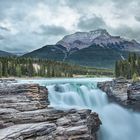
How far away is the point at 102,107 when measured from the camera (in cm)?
8269

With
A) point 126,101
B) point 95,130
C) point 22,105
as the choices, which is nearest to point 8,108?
point 22,105

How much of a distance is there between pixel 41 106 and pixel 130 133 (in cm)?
2310

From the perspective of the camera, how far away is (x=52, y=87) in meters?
87.2

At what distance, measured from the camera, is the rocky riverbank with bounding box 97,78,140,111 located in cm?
8650

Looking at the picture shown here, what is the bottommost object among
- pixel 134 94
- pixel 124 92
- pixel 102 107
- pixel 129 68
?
pixel 102 107

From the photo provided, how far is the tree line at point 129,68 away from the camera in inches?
5117

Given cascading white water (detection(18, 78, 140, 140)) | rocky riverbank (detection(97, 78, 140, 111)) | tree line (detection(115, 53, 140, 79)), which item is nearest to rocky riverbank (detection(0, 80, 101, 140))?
cascading white water (detection(18, 78, 140, 140))

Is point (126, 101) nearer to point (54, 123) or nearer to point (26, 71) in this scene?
point (54, 123)

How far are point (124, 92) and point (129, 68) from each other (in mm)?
41156

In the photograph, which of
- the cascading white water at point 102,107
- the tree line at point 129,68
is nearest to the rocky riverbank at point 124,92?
the cascading white water at point 102,107

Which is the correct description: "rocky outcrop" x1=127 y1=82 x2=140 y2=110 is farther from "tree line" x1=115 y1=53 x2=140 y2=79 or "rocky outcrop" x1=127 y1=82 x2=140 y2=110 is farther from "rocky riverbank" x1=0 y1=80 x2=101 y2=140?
"rocky riverbank" x1=0 y1=80 x2=101 y2=140

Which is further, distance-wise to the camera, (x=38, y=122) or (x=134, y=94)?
(x=134, y=94)

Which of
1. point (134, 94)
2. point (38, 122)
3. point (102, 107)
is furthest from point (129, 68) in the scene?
point (38, 122)

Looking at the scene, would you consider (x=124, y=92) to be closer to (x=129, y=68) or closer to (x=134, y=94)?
(x=134, y=94)
